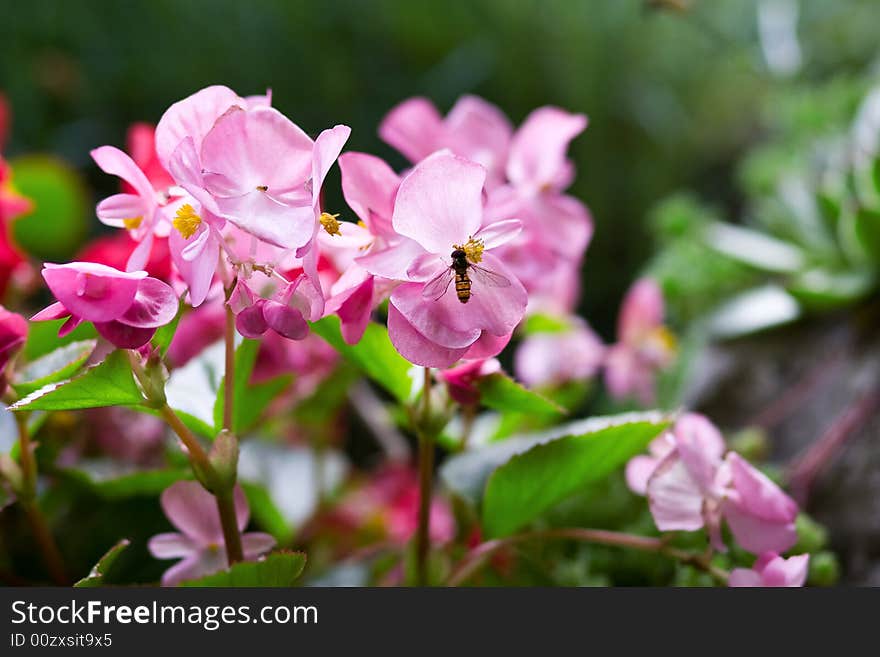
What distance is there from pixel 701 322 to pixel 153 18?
1132 millimetres

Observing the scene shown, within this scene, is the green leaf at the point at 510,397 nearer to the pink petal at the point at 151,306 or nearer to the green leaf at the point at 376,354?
the green leaf at the point at 376,354

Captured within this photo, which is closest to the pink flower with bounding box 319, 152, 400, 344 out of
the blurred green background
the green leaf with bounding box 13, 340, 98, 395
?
the green leaf with bounding box 13, 340, 98, 395

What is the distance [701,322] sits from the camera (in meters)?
0.83

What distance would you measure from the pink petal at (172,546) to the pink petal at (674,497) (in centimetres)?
21

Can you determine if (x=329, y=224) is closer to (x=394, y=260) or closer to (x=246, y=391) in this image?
(x=394, y=260)

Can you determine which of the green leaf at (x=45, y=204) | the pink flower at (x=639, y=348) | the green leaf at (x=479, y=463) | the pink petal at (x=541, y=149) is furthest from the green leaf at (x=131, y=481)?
the green leaf at (x=45, y=204)

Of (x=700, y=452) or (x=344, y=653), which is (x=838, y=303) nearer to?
(x=700, y=452)

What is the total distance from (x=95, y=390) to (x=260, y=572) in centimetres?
9

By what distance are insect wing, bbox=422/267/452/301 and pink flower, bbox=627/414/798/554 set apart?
0.14 metres

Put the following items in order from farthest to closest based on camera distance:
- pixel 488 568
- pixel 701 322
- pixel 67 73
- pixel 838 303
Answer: pixel 67 73, pixel 701 322, pixel 838 303, pixel 488 568

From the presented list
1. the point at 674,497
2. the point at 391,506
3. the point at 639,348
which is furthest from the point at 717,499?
the point at 391,506

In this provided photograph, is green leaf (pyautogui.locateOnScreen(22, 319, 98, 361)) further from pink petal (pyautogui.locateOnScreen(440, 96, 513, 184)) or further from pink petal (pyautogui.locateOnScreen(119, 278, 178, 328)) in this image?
pink petal (pyautogui.locateOnScreen(440, 96, 513, 184))

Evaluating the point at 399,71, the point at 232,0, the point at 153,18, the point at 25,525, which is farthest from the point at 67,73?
the point at 25,525

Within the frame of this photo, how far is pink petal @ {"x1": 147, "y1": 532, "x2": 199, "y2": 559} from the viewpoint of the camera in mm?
375
